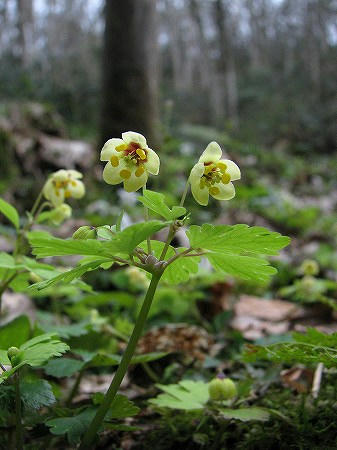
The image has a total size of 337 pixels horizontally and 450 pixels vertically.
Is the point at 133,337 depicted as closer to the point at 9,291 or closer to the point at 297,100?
the point at 9,291

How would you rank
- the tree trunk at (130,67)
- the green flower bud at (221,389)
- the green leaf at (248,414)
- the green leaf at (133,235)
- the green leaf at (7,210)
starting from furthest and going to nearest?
the tree trunk at (130,67) → the green leaf at (7,210) → the green flower bud at (221,389) → the green leaf at (248,414) → the green leaf at (133,235)

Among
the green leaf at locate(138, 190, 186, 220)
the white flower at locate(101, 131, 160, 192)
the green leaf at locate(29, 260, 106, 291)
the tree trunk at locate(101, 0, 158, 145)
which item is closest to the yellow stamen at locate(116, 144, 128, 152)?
the white flower at locate(101, 131, 160, 192)

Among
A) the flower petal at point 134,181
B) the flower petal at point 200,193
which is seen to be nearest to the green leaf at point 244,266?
the flower petal at point 200,193

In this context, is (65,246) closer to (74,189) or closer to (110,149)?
(110,149)

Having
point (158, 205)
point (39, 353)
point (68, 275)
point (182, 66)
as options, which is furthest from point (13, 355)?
point (182, 66)

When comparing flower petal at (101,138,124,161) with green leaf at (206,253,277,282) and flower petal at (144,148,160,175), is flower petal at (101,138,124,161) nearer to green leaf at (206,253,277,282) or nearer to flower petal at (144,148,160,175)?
flower petal at (144,148,160,175)

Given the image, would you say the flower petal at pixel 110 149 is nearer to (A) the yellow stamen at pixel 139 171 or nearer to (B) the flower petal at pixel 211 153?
(A) the yellow stamen at pixel 139 171

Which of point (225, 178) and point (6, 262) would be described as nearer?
point (225, 178)
